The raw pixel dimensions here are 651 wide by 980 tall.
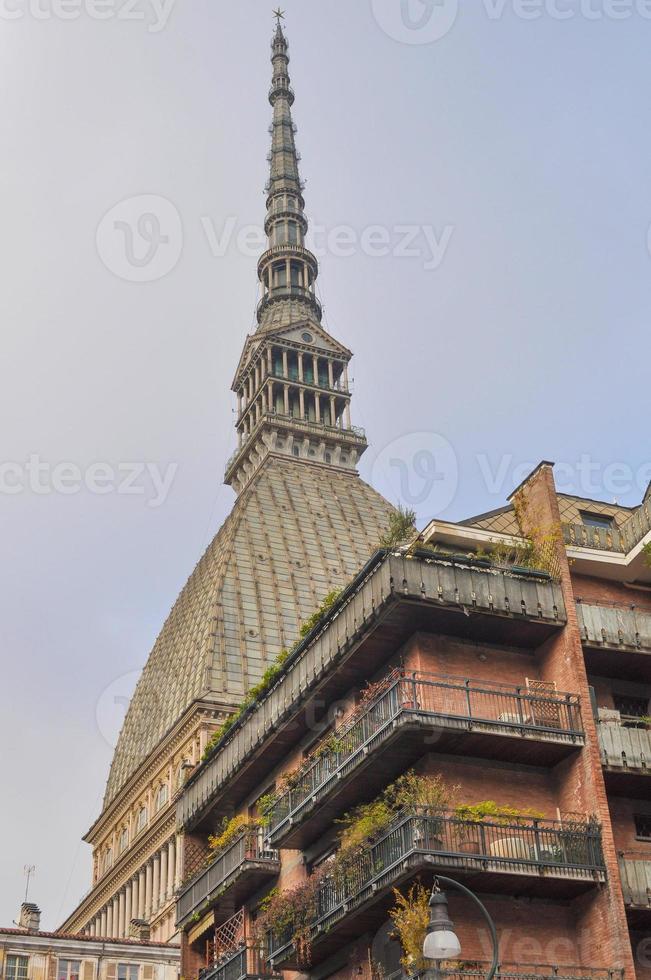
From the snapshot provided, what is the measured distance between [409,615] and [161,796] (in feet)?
236

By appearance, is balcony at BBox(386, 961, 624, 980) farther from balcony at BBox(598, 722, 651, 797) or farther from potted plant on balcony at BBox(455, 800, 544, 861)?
balcony at BBox(598, 722, 651, 797)

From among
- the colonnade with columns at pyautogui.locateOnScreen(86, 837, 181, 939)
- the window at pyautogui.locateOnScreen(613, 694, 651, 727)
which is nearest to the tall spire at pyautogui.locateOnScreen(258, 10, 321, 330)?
the colonnade with columns at pyautogui.locateOnScreen(86, 837, 181, 939)

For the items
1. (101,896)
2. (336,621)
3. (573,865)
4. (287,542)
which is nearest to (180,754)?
(101,896)

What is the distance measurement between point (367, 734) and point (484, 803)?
12.3 ft

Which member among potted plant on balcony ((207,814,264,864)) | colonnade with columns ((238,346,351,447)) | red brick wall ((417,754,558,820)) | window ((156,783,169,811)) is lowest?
red brick wall ((417,754,558,820))

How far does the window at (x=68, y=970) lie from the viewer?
2064 inches

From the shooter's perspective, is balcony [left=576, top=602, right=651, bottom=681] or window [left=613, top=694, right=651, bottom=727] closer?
balcony [left=576, top=602, right=651, bottom=681]

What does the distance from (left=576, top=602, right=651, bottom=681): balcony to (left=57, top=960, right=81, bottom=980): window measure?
81.3 feet

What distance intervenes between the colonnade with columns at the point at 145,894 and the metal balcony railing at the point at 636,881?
61276 millimetres

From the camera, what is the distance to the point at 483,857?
111 ft

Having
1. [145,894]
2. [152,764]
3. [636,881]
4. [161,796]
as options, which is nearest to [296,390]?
[152,764]

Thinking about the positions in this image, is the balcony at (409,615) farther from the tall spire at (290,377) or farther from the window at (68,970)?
the tall spire at (290,377)

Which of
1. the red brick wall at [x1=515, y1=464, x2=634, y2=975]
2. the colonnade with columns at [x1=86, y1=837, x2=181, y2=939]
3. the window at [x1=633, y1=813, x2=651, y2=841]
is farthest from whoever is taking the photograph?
the colonnade with columns at [x1=86, y1=837, x2=181, y2=939]

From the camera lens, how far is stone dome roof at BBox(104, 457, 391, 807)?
116375mm
